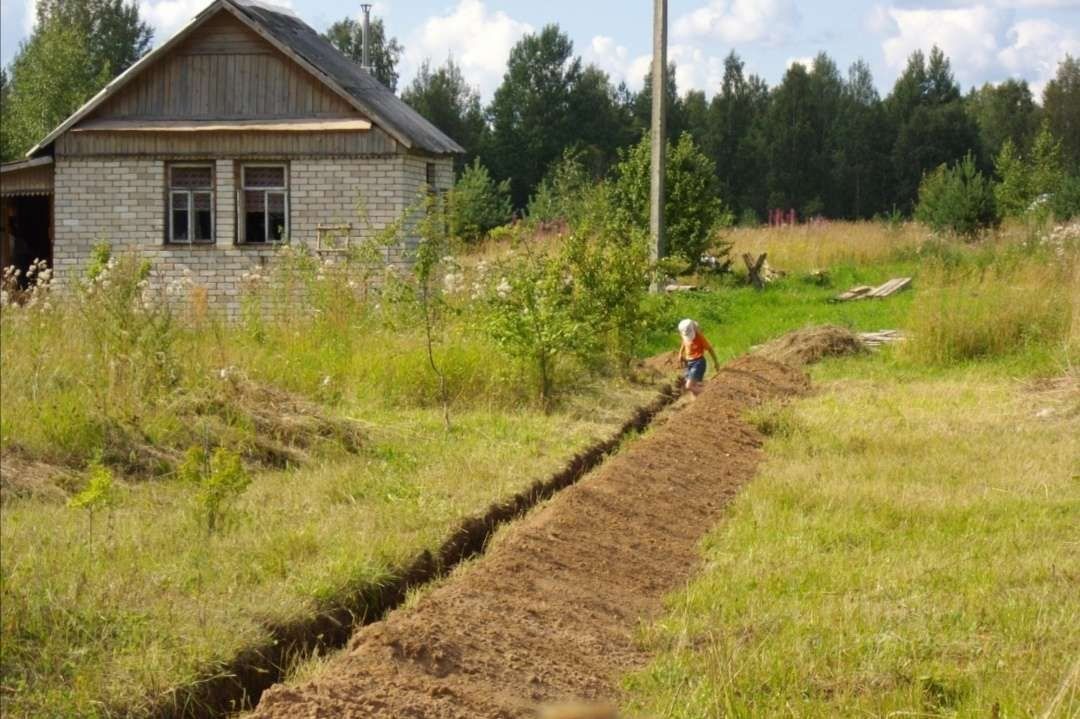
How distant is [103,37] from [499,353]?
5051 centimetres

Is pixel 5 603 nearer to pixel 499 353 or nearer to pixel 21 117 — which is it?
pixel 499 353

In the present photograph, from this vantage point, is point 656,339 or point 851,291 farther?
point 851,291

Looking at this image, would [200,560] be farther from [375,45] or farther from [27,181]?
[375,45]

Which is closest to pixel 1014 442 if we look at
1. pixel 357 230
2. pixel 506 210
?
pixel 357 230

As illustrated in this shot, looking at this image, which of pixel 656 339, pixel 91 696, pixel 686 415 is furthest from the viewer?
pixel 656 339

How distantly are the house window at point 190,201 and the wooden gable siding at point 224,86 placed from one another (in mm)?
903

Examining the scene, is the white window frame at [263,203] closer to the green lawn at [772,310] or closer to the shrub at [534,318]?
the green lawn at [772,310]

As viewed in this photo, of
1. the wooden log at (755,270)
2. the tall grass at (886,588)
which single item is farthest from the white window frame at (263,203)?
the tall grass at (886,588)

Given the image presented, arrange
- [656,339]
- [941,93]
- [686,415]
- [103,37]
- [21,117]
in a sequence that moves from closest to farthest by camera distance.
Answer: [686,415] → [656,339] → [21,117] → [103,37] → [941,93]

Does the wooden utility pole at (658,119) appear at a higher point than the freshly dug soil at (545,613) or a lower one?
higher

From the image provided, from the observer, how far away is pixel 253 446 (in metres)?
9.80

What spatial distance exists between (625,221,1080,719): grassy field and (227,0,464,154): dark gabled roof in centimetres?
1195

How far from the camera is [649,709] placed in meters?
5.48

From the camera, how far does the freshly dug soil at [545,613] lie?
5.36m
